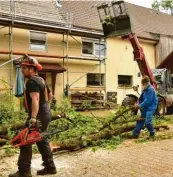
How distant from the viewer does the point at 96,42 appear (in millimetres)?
23016

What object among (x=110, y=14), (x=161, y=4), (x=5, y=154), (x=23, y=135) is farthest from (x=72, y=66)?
(x=161, y=4)

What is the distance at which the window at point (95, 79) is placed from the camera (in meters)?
22.7

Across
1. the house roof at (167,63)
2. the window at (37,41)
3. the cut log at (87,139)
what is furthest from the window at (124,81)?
the cut log at (87,139)

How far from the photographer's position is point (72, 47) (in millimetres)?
21562

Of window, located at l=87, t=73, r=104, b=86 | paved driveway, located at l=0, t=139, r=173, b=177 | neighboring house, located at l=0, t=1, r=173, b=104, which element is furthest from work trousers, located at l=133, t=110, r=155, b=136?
window, located at l=87, t=73, r=104, b=86

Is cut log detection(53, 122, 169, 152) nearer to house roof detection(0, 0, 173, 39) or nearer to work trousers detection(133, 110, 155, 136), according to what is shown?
work trousers detection(133, 110, 155, 136)

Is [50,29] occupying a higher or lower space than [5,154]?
higher

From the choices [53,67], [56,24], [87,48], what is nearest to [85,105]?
[53,67]

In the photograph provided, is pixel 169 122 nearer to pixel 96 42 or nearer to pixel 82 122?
pixel 82 122

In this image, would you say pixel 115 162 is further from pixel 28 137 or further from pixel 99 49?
pixel 99 49

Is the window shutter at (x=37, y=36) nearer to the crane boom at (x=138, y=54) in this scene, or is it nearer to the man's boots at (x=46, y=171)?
the crane boom at (x=138, y=54)

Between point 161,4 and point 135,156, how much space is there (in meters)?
44.6

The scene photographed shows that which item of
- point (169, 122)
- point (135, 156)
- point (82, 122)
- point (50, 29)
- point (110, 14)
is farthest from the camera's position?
point (50, 29)

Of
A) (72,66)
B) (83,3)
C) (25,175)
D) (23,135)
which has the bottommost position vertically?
(25,175)
